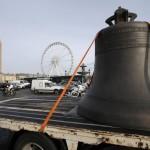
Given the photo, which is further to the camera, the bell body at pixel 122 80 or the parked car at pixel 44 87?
the parked car at pixel 44 87

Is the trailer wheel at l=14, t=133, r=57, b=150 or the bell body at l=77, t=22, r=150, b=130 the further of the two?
the trailer wheel at l=14, t=133, r=57, b=150

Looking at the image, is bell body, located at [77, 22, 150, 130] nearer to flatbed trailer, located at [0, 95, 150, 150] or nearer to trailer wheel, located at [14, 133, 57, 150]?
flatbed trailer, located at [0, 95, 150, 150]

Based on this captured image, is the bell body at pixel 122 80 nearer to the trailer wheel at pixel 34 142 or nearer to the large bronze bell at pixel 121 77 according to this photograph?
the large bronze bell at pixel 121 77

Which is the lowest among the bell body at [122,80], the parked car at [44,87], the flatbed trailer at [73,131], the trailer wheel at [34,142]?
the parked car at [44,87]

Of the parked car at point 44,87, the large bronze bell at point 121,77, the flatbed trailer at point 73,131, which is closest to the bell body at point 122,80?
the large bronze bell at point 121,77

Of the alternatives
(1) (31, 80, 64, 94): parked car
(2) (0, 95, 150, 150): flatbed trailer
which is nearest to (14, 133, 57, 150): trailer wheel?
(2) (0, 95, 150, 150): flatbed trailer

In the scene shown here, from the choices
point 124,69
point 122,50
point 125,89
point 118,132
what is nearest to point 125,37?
point 122,50

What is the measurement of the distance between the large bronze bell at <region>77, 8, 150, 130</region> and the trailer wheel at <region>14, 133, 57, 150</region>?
2.69 ft

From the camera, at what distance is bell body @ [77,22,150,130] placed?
383 cm

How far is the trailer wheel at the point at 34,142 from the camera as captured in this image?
3932mm

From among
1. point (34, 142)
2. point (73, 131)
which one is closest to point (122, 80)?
point (73, 131)

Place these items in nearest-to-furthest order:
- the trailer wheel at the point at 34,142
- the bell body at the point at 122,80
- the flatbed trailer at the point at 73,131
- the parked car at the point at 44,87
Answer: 1. the flatbed trailer at the point at 73,131
2. the bell body at the point at 122,80
3. the trailer wheel at the point at 34,142
4. the parked car at the point at 44,87

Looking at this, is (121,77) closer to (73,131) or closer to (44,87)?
(73,131)

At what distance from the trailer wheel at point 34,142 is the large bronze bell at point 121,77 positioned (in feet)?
2.69
